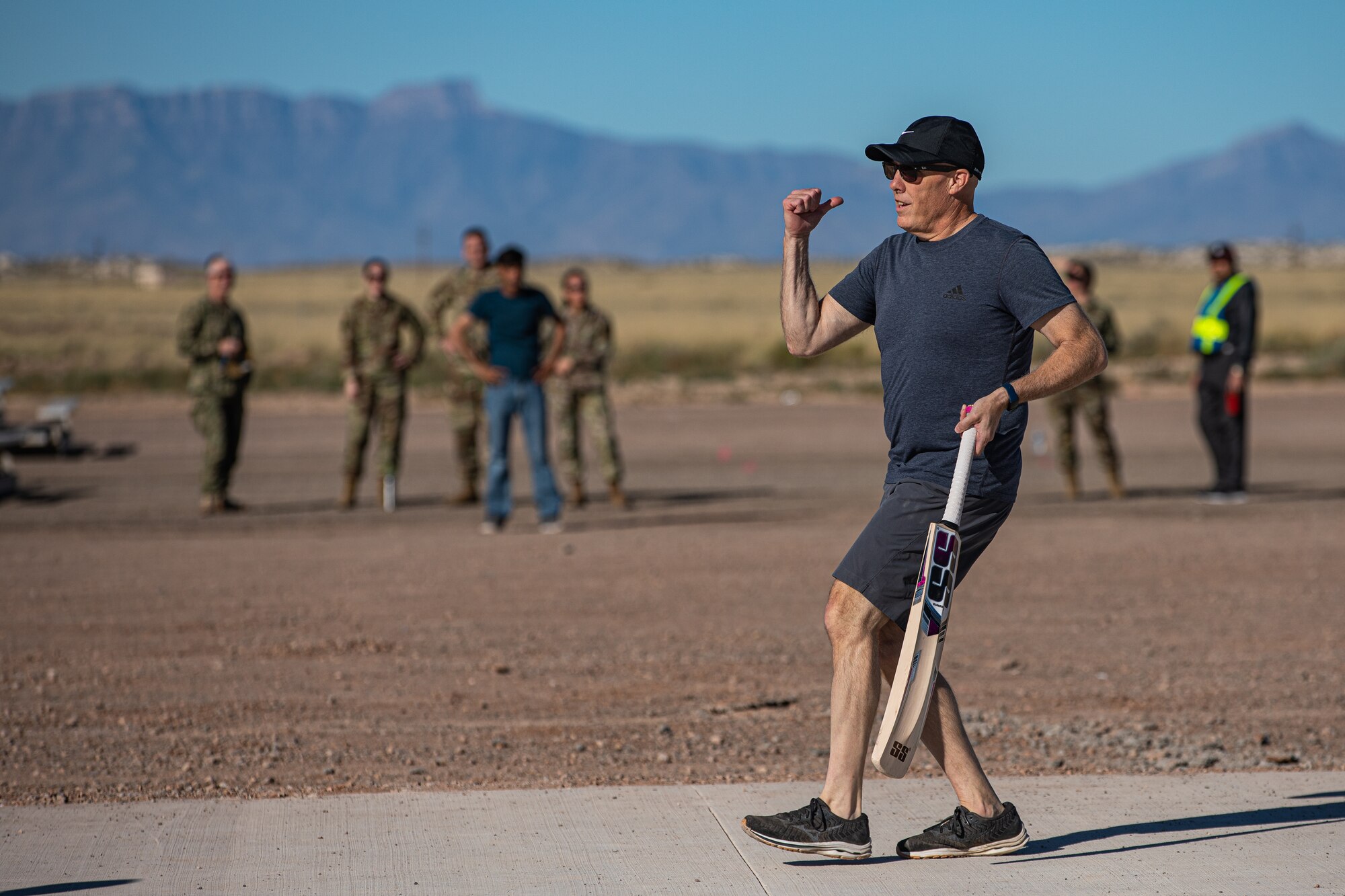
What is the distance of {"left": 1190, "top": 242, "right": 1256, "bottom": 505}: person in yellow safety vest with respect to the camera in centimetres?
1398

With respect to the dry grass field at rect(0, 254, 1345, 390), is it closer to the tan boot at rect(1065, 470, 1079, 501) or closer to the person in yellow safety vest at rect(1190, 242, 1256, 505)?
the tan boot at rect(1065, 470, 1079, 501)

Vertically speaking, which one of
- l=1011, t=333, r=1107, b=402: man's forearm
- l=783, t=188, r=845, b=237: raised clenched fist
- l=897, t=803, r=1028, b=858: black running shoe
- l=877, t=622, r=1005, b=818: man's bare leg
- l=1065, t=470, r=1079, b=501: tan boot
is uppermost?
l=783, t=188, r=845, b=237: raised clenched fist

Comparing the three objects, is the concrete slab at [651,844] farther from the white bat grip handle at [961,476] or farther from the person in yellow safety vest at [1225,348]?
the person in yellow safety vest at [1225,348]

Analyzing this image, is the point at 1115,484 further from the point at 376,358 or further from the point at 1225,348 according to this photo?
the point at 376,358

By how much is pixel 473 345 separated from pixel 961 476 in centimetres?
961

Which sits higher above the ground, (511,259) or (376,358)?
(511,259)

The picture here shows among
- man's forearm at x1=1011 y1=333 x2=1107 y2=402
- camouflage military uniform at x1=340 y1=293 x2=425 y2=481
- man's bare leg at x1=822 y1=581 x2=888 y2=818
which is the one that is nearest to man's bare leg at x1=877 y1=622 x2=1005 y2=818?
man's bare leg at x1=822 y1=581 x2=888 y2=818

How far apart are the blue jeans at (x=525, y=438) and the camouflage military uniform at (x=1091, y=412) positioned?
14.5ft

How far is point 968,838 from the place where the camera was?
472 cm

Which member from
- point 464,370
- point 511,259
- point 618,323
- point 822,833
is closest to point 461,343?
point 511,259

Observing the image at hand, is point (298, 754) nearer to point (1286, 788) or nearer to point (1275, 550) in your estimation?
point (1286, 788)

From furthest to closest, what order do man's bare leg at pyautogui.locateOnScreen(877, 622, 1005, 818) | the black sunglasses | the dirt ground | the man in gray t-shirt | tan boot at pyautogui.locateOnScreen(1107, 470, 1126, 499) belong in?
tan boot at pyautogui.locateOnScreen(1107, 470, 1126, 499)
the dirt ground
man's bare leg at pyautogui.locateOnScreen(877, 622, 1005, 818)
the black sunglasses
the man in gray t-shirt

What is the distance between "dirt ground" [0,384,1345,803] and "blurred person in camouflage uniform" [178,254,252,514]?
0.84 metres

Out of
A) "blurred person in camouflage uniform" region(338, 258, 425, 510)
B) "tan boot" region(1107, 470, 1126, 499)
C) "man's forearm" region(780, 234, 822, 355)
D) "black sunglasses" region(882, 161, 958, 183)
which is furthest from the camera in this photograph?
"tan boot" region(1107, 470, 1126, 499)
